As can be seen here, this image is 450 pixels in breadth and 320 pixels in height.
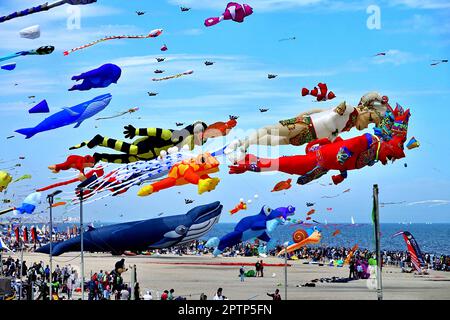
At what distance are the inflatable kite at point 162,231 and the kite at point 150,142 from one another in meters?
2.20

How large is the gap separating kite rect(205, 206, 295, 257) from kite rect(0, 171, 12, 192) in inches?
319

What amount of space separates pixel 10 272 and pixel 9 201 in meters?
6.01

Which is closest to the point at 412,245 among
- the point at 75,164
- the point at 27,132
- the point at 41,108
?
the point at 75,164

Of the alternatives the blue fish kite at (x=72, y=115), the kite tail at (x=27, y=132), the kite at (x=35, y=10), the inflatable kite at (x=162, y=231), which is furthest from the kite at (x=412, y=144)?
the kite at (x=35, y=10)

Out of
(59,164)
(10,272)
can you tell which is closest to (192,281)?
(10,272)

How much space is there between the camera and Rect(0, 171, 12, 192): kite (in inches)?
1209

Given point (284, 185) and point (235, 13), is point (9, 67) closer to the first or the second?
point (235, 13)

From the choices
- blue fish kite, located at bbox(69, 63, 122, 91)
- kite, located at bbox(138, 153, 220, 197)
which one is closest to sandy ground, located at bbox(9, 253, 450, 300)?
kite, located at bbox(138, 153, 220, 197)

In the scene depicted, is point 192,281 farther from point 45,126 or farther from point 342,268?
point 45,126

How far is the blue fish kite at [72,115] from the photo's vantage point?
22.8m

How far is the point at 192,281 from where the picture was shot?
37750 mm

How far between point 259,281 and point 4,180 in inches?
506

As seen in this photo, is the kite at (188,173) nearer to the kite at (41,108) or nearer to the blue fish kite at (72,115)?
the blue fish kite at (72,115)

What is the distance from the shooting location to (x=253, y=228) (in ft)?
93.4
